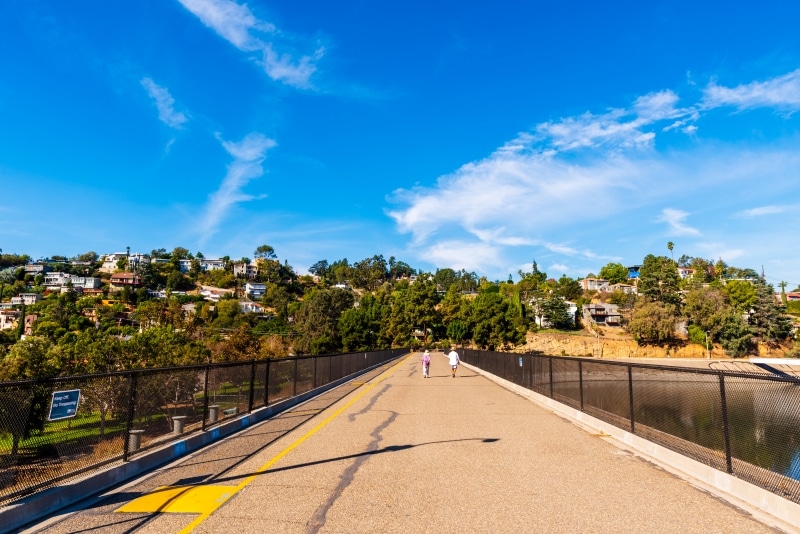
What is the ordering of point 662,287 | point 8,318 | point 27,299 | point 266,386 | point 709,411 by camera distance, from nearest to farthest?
1. point 709,411
2. point 266,386
3. point 662,287
4. point 8,318
5. point 27,299

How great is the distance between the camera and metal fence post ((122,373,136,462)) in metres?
7.96

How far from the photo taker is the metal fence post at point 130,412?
7.96m

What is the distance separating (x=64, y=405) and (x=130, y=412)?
1452 mm

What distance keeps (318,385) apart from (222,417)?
9463mm

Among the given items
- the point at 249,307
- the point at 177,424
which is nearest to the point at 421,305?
the point at 249,307

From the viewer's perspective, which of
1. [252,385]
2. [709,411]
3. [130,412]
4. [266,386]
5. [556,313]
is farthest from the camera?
[556,313]

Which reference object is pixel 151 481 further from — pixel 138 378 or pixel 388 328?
pixel 388 328

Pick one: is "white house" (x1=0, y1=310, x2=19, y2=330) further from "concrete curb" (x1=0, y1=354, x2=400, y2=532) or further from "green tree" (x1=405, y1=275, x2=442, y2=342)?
"concrete curb" (x1=0, y1=354, x2=400, y2=532)

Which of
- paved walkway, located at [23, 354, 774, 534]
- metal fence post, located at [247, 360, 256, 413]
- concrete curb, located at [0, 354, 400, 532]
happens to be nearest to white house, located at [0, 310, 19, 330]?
metal fence post, located at [247, 360, 256, 413]

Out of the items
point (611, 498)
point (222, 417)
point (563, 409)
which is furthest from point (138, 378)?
point (563, 409)

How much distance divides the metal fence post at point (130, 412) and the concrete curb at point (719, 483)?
812 cm

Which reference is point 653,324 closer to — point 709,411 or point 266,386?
point 266,386

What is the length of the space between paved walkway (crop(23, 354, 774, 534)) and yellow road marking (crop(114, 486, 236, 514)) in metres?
0.02

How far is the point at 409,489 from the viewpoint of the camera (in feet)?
22.5
